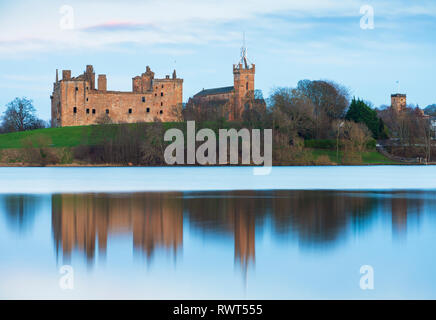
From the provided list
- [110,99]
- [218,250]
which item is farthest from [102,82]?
[218,250]

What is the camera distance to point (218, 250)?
11.3 metres

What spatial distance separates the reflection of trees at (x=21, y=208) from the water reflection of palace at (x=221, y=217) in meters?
0.62

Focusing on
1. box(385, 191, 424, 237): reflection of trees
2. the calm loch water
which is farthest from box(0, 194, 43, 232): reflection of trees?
box(385, 191, 424, 237): reflection of trees

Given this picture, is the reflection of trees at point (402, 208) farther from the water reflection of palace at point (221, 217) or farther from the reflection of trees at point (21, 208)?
the reflection of trees at point (21, 208)

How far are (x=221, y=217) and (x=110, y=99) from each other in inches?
3336

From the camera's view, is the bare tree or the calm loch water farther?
the bare tree

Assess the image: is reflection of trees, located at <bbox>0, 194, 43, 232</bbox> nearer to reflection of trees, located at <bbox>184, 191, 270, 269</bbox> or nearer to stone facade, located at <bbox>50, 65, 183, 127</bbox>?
reflection of trees, located at <bbox>184, 191, 270, 269</bbox>

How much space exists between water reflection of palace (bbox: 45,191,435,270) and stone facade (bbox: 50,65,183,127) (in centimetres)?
7299

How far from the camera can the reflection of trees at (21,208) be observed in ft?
49.7

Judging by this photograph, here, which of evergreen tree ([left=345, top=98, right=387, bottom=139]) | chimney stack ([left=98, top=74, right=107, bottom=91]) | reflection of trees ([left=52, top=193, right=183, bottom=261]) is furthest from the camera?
chimney stack ([left=98, top=74, right=107, bottom=91])

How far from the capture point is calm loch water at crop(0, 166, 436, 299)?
8648mm

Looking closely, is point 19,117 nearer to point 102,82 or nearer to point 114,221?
point 102,82
